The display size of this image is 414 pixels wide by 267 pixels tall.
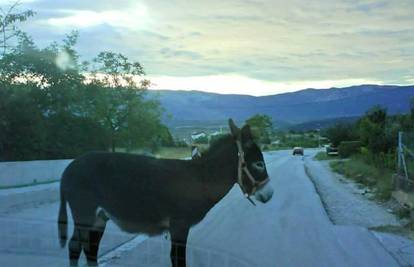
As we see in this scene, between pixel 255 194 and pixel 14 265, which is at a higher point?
pixel 255 194

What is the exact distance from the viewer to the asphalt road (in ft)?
28.6

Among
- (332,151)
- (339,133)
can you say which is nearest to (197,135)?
(332,151)

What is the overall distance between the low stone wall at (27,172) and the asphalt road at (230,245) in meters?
7.55

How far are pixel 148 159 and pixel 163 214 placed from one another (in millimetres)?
631

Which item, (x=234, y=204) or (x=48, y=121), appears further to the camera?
(x=48, y=121)

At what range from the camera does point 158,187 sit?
6.68 m

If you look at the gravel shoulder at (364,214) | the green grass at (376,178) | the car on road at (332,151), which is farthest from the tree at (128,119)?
the car on road at (332,151)

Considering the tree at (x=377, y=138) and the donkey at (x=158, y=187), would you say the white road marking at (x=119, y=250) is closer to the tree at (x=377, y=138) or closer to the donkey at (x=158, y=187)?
the donkey at (x=158, y=187)

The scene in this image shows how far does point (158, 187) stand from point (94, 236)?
1127 mm

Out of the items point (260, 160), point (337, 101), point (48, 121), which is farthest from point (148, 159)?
point (337, 101)

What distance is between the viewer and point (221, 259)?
9109 millimetres

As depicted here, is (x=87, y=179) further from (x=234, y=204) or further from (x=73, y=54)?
(x=73, y=54)

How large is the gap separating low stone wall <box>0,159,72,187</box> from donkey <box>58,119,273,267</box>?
51.1ft

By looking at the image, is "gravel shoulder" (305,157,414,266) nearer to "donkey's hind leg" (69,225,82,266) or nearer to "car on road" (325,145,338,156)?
"donkey's hind leg" (69,225,82,266)
